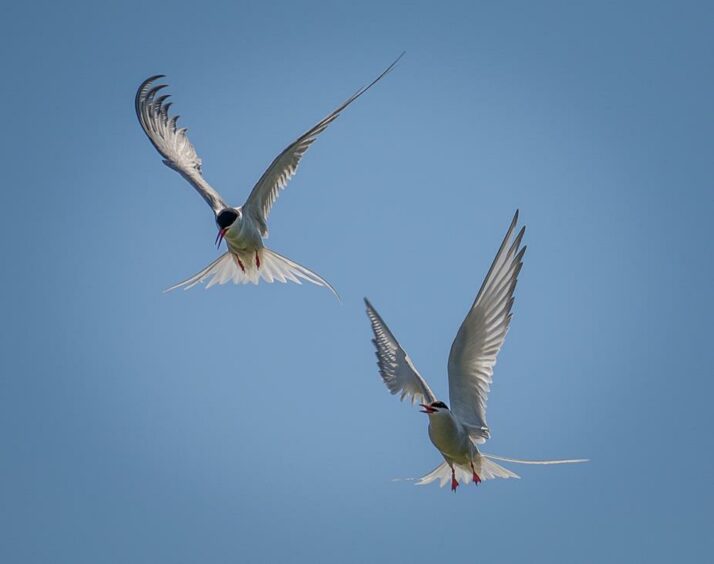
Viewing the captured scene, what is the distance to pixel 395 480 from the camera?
818cm

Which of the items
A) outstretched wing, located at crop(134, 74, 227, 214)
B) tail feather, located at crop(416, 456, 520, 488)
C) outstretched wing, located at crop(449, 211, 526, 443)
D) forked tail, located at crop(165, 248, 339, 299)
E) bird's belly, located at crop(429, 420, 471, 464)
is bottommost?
tail feather, located at crop(416, 456, 520, 488)

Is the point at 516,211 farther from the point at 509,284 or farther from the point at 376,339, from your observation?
the point at 376,339

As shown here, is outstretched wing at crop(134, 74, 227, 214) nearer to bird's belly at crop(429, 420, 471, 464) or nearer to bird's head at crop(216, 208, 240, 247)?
bird's head at crop(216, 208, 240, 247)

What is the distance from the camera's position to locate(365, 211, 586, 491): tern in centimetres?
845

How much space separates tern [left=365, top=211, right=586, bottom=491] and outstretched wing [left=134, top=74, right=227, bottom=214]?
3.00 meters

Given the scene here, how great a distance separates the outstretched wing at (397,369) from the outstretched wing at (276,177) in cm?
154

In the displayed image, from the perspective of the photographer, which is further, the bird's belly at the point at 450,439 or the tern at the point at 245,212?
the tern at the point at 245,212

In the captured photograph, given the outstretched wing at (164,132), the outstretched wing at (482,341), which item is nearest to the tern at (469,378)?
the outstretched wing at (482,341)

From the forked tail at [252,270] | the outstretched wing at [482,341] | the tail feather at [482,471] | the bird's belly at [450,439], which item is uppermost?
the forked tail at [252,270]

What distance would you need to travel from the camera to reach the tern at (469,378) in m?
8.45

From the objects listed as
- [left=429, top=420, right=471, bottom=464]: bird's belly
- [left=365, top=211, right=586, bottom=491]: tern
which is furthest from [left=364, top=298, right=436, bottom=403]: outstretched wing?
[left=429, top=420, right=471, bottom=464]: bird's belly

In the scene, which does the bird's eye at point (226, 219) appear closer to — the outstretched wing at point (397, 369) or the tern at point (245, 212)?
the tern at point (245, 212)

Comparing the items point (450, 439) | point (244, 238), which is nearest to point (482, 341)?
point (450, 439)

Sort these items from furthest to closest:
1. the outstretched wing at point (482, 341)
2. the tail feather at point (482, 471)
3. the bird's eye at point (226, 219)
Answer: the bird's eye at point (226, 219) → the tail feather at point (482, 471) → the outstretched wing at point (482, 341)
